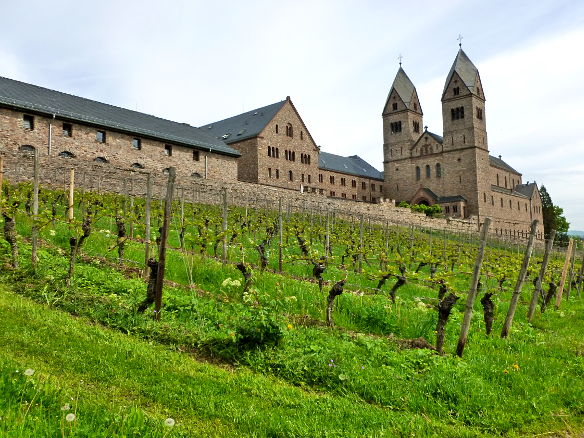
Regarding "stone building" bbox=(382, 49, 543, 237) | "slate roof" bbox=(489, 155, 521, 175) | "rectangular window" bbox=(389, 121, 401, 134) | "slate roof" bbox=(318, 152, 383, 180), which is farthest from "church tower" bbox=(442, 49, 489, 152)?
"slate roof" bbox=(489, 155, 521, 175)

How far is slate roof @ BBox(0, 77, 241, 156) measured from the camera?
3008 cm

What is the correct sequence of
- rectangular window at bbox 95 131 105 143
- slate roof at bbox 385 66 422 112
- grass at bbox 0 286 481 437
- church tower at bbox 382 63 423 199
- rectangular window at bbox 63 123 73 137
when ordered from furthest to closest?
slate roof at bbox 385 66 422 112 < church tower at bbox 382 63 423 199 < rectangular window at bbox 95 131 105 143 < rectangular window at bbox 63 123 73 137 < grass at bbox 0 286 481 437

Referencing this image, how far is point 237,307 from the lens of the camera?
28.0 ft

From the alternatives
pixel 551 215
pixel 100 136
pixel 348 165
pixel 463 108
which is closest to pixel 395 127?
pixel 348 165

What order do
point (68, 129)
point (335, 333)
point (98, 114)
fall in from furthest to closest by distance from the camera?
point (98, 114) < point (68, 129) < point (335, 333)

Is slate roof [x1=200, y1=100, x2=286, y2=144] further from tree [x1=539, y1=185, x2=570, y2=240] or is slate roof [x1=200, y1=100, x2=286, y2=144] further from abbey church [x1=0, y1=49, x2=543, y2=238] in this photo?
tree [x1=539, y1=185, x2=570, y2=240]

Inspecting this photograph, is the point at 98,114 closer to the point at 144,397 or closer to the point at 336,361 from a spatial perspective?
the point at 336,361

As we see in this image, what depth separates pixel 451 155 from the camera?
68.8 metres

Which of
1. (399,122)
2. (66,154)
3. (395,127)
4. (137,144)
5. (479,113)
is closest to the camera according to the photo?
(66,154)

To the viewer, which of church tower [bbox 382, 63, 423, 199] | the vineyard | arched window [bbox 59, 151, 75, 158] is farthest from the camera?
church tower [bbox 382, 63, 423, 199]

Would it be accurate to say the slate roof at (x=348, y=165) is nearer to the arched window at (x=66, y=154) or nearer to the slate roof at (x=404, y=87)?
the slate roof at (x=404, y=87)

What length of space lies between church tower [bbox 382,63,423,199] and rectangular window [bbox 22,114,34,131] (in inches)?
2173

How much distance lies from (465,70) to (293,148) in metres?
34.2

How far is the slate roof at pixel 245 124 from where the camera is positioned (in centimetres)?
5047
